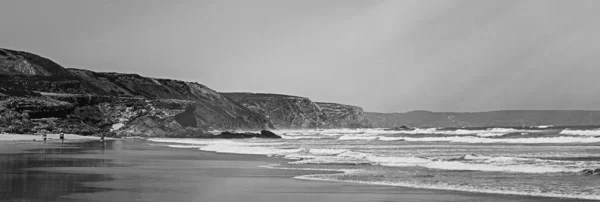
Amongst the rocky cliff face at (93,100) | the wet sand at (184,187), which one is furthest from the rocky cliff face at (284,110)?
Answer: the wet sand at (184,187)

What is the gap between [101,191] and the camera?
49.4ft

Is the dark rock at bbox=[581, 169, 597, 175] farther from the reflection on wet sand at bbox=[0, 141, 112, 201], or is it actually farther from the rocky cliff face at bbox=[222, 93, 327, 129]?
the rocky cliff face at bbox=[222, 93, 327, 129]

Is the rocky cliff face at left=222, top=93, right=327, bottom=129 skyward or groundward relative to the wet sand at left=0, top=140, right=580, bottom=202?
skyward

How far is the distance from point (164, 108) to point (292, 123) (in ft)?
324

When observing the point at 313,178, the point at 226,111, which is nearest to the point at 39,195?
the point at 313,178

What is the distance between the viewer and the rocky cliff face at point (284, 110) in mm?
187500

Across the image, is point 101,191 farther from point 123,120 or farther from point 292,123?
point 292,123

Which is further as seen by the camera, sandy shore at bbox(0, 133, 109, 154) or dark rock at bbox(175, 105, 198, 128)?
dark rock at bbox(175, 105, 198, 128)

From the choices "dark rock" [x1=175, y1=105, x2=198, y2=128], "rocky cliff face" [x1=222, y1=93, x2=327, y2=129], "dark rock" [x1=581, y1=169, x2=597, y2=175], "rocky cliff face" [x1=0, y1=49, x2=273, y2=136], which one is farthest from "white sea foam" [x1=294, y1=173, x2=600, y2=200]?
"rocky cliff face" [x1=222, y1=93, x2=327, y2=129]

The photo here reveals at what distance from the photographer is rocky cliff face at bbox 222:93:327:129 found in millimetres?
187500

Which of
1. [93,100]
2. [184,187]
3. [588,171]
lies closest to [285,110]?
[93,100]

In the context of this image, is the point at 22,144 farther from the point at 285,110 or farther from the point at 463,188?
the point at 285,110

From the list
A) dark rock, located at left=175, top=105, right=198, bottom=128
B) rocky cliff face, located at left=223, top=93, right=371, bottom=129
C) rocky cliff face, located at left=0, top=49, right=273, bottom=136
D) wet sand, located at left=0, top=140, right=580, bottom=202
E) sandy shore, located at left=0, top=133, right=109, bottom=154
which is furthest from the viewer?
rocky cliff face, located at left=223, top=93, right=371, bottom=129

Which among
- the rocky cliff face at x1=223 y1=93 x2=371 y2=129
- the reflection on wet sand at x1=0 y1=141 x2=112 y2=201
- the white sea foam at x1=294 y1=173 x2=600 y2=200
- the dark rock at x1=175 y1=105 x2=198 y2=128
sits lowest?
the white sea foam at x1=294 y1=173 x2=600 y2=200
